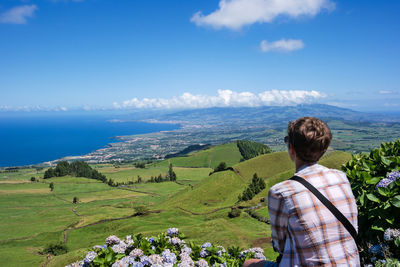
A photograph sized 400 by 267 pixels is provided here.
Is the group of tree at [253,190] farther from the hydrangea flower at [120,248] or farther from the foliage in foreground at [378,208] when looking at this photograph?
the hydrangea flower at [120,248]

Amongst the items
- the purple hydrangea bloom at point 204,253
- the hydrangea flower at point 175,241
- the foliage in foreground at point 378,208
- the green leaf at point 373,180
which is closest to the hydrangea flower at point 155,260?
the hydrangea flower at point 175,241

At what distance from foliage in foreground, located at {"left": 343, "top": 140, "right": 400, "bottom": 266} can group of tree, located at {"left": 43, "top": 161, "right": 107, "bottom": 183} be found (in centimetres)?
13519

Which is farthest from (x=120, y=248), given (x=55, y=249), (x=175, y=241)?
(x=55, y=249)

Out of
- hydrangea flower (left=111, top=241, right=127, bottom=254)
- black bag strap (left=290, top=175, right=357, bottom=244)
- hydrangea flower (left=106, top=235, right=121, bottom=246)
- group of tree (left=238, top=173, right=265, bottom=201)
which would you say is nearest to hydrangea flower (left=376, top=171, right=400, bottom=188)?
black bag strap (left=290, top=175, right=357, bottom=244)

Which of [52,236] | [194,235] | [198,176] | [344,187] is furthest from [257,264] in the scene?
[198,176]

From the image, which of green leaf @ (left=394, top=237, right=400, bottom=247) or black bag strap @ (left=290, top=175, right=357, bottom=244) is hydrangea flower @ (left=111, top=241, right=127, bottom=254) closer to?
black bag strap @ (left=290, top=175, right=357, bottom=244)

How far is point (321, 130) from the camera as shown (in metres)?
3.39

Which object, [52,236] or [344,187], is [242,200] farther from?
[344,187]

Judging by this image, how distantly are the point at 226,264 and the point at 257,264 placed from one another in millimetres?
1107

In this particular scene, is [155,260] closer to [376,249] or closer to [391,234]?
[376,249]

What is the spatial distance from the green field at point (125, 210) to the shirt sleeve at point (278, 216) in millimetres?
21638

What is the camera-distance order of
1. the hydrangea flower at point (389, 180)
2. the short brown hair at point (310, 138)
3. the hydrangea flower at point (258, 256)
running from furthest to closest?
the hydrangea flower at point (258, 256) → the hydrangea flower at point (389, 180) → the short brown hair at point (310, 138)

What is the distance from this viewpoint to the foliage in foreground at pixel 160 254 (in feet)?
15.2

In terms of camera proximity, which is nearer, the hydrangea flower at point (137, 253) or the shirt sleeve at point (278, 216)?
the shirt sleeve at point (278, 216)
